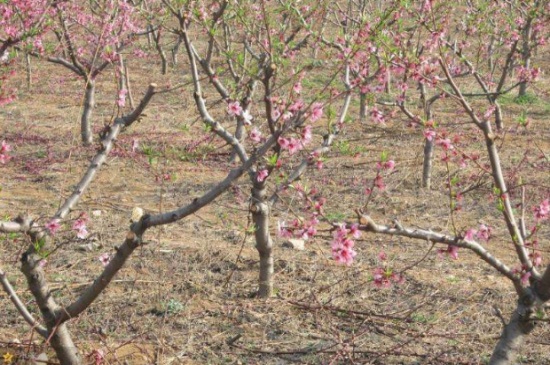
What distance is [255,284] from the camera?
6.05 meters

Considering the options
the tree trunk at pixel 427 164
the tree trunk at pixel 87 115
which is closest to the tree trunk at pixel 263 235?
the tree trunk at pixel 427 164

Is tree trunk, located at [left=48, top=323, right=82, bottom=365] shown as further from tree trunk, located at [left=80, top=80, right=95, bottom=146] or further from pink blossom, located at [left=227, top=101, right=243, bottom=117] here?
tree trunk, located at [left=80, top=80, right=95, bottom=146]

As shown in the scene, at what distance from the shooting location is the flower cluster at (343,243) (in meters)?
3.38

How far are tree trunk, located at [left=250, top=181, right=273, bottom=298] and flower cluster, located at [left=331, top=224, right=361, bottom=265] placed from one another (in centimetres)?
172

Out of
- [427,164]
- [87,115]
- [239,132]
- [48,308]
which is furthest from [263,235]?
[87,115]

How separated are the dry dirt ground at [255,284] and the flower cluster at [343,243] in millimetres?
244

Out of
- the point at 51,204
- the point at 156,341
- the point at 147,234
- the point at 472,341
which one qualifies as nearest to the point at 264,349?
the point at 156,341

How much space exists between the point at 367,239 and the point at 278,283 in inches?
62.3

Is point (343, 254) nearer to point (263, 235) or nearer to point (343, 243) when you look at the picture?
point (343, 243)

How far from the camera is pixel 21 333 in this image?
5020mm

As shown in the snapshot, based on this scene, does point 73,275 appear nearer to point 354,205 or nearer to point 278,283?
point 278,283

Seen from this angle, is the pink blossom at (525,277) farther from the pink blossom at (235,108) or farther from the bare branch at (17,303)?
the bare branch at (17,303)

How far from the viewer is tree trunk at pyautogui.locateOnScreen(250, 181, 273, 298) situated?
17.1 feet

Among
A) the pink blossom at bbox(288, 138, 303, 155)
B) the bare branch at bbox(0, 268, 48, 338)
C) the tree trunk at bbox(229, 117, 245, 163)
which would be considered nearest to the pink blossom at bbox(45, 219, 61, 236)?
the bare branch at bbox(0, 268, 48, 338)
